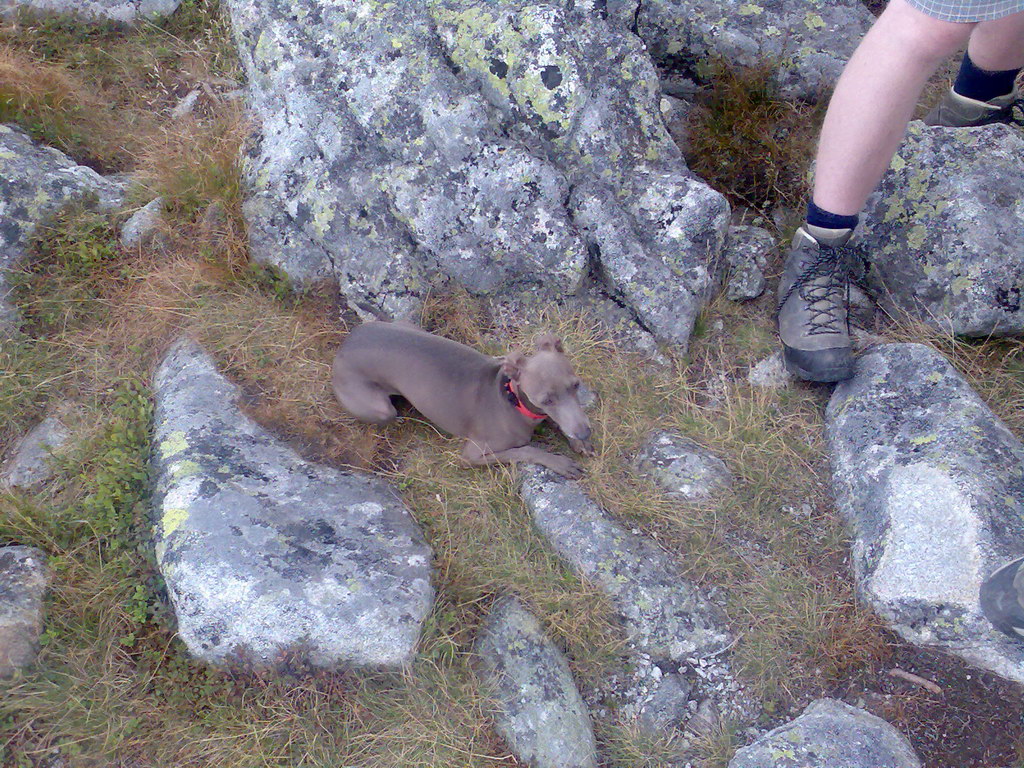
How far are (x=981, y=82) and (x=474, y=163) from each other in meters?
3.15

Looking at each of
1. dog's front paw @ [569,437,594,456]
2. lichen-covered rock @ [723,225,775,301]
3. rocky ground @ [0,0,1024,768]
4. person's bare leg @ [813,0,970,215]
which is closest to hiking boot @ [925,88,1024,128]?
rocky ground @ [0,0,1024,768]

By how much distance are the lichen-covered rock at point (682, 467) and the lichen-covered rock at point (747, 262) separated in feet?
3.42

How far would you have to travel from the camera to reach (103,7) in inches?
232

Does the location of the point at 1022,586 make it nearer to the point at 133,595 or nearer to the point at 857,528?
the point at 857,528

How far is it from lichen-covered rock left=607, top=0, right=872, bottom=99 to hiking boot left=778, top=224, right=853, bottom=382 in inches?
65.9

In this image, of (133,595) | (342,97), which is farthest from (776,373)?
(133,595)

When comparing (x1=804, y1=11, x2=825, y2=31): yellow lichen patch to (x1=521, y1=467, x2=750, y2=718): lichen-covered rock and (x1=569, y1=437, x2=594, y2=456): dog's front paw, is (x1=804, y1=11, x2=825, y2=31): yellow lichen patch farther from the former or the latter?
(x1=521, y1=467, x2=750, y2=718): lichen-covered rock

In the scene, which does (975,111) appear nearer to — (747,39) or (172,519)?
(747,39)

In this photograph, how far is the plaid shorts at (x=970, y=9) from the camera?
2.94m

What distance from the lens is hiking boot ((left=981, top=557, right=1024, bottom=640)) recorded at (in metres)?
2.65

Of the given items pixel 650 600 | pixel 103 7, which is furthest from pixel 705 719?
pixel 103 7

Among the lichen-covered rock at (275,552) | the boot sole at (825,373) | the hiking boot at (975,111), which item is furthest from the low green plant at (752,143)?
the lichen-covered rock at (275,552)

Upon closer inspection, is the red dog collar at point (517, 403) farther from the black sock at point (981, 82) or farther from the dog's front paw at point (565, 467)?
the black sock at point (981, 82)

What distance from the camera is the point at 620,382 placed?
4.02m
